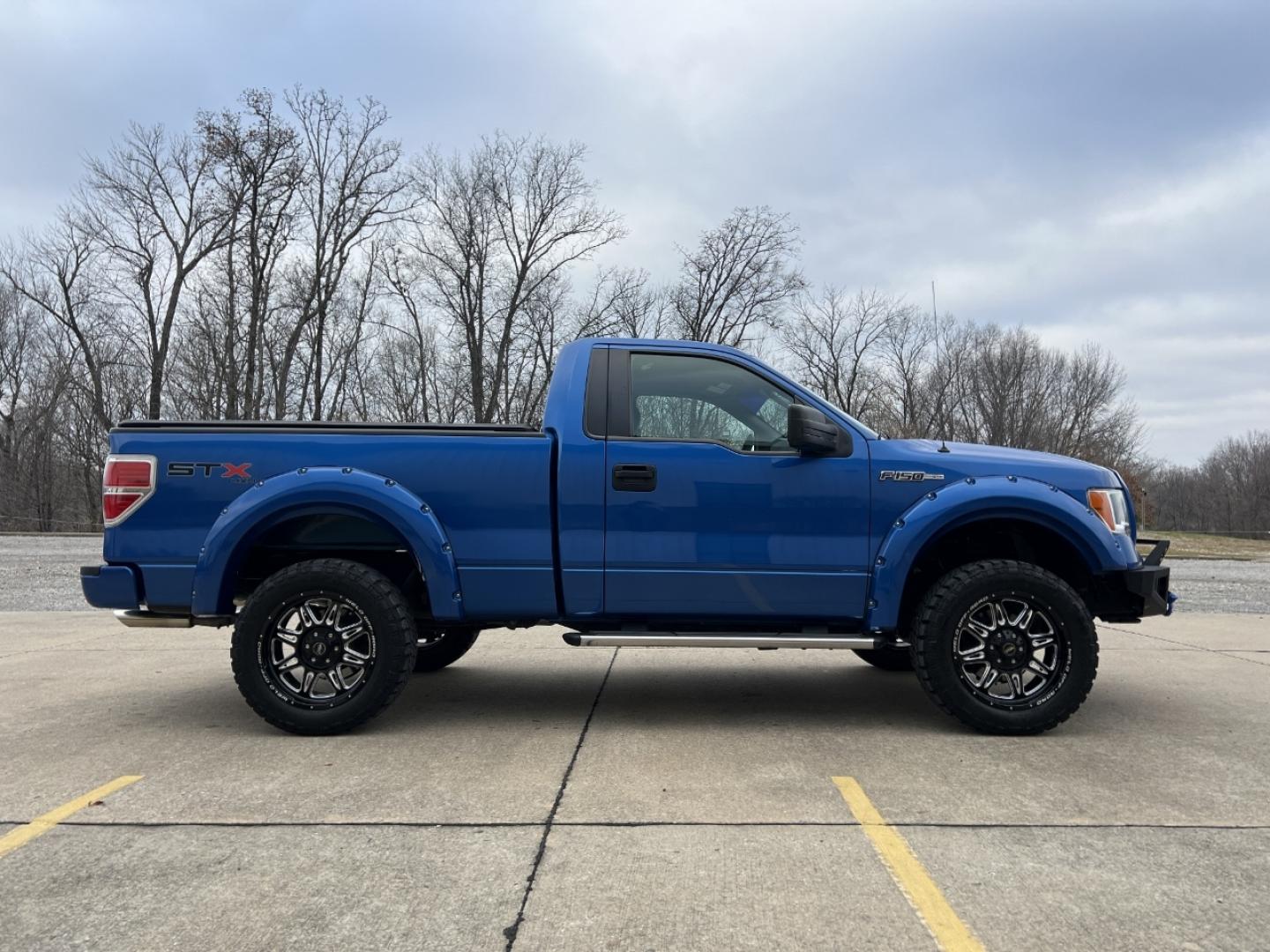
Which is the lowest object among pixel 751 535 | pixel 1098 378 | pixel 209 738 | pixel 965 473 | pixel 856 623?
pixel 209 738

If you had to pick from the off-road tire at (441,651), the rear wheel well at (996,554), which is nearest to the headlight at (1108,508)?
the rear wheel well at (996,554)

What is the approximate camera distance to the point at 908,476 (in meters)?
4.62

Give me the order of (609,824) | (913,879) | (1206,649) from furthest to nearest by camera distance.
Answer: (1206,649) < (609,824) < (913,879)

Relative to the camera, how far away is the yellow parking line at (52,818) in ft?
10.1

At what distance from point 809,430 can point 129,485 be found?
3.57 metres

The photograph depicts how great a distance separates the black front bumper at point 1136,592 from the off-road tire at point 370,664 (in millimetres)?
3845

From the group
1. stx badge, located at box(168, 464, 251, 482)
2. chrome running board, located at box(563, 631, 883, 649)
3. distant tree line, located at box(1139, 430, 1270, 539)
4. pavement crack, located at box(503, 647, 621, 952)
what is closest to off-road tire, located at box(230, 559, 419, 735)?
Result: stx badge, located at box(168, 464, 251, 482)

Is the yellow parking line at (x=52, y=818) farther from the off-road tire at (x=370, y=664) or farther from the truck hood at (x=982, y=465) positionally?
the truck hood at (x=982, y=465)

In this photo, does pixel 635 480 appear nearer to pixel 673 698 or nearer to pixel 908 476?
pixel 908 476

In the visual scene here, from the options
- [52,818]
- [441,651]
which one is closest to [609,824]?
[52,818]

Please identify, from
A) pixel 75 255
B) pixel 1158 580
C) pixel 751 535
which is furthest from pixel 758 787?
pixel 75 255

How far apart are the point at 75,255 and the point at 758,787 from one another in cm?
4228

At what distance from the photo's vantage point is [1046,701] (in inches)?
177

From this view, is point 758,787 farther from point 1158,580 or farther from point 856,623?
point 1158,580
